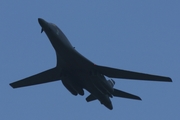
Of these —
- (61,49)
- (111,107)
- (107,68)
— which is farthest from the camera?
(111,107)

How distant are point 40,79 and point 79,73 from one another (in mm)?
6099

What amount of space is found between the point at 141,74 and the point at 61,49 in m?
8.42

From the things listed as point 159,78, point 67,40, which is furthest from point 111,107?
point 67,40

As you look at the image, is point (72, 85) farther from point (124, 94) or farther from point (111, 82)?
point (124, 94)

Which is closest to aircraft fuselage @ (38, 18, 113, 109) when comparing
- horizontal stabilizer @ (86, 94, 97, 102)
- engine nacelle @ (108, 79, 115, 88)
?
engine nacelle @ (108, 79, 115, 88)

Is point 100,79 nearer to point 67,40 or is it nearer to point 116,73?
point 116,73

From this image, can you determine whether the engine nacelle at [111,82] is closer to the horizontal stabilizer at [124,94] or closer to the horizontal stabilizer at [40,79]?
the horizontal stabilizer at [124,94]

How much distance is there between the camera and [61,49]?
31.9 m

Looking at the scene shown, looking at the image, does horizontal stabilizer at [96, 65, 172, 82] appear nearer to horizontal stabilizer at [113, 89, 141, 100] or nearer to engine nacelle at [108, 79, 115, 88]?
engine nacelle at [108, 79, 115, 88]

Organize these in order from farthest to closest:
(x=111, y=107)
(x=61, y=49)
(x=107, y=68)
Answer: (x=111, y=107)
(x=107, y=68)
(x=61, y=49)

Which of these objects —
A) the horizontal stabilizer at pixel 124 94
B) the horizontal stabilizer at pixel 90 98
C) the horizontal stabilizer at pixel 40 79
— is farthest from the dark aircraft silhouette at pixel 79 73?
the horizontal stabilizer at pixel 90 98

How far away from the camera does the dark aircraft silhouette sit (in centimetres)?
3173

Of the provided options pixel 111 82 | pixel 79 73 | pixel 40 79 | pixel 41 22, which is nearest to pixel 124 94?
pixel 111 82

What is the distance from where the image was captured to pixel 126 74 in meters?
34.3
